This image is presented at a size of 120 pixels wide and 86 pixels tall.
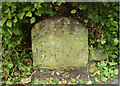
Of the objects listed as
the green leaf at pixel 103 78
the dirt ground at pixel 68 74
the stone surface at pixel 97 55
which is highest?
the stone surface at pixel 97 55

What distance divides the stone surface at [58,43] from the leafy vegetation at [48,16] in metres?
0.18

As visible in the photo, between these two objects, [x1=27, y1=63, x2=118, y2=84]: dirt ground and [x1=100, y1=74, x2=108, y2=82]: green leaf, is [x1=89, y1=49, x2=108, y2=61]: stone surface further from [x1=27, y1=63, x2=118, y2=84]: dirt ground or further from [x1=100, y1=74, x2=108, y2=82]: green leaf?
[x1=100, y1=74, x2=108, y2=82]: green leaf

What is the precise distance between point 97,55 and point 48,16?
1.17 metres

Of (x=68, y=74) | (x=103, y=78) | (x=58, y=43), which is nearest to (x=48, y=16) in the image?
(x=58, y=43)

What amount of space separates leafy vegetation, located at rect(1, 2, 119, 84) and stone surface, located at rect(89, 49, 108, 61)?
8 cm

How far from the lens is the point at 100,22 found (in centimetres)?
231

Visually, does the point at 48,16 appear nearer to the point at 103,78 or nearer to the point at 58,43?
the point at 58,43

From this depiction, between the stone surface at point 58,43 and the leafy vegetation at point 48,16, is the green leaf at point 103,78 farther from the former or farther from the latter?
the stone surface at point 58,43

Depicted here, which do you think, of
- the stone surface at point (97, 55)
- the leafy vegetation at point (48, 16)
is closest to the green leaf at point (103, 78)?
the leafy vegetation at point (48, 16)

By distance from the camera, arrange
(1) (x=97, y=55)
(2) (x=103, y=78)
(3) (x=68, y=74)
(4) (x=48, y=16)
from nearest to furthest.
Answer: (2) (x=103, y=78), (3) (x=68, y=74), (4) (x=48, y=16), (1) (x=97, y=55)

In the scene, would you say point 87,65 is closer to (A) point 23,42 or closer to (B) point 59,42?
(B) point 59,42

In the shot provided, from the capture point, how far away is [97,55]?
8.41 ft

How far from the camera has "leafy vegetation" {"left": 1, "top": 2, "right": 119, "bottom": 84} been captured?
2.05m

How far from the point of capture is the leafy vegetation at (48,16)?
6.72ft
